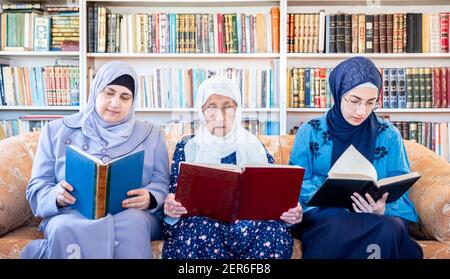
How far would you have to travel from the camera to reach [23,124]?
10.3ft

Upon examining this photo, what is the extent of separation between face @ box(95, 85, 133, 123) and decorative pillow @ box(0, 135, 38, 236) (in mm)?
383

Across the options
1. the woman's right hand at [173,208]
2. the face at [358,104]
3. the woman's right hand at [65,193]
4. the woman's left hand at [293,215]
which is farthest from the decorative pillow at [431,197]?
the woman's right hand at [65,193]

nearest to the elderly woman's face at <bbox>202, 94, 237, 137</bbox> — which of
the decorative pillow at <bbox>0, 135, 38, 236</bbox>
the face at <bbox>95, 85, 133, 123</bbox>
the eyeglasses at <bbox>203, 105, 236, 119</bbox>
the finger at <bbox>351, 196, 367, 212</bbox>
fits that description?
→ the eyeglasses at <bbox>203, 105, 236, 119</bbox>

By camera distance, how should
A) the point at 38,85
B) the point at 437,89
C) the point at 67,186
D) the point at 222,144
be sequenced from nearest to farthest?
the point at 67,186
the point at 222,144
the point at 437,89
the point at 38,85

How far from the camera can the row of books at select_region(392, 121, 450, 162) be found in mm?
3033

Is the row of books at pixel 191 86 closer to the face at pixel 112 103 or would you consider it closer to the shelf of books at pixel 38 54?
the shelf of books at pixel 38 54

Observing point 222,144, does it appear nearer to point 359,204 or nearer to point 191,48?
point 359,204

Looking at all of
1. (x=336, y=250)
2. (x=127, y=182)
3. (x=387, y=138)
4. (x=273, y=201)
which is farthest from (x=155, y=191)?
(x=387, y=138)

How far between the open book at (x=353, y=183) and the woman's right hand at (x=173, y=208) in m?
0.39

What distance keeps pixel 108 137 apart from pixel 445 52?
204 centimetres

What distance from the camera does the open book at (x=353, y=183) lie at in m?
1.56

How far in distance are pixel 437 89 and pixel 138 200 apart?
2006mm

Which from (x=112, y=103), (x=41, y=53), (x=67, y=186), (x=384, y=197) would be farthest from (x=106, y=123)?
(x=41, y=53)

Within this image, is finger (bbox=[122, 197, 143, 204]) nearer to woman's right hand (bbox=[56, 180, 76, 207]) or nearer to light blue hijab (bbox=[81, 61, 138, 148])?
woman's right hand (bbox=[56, 180, 76, 207])
